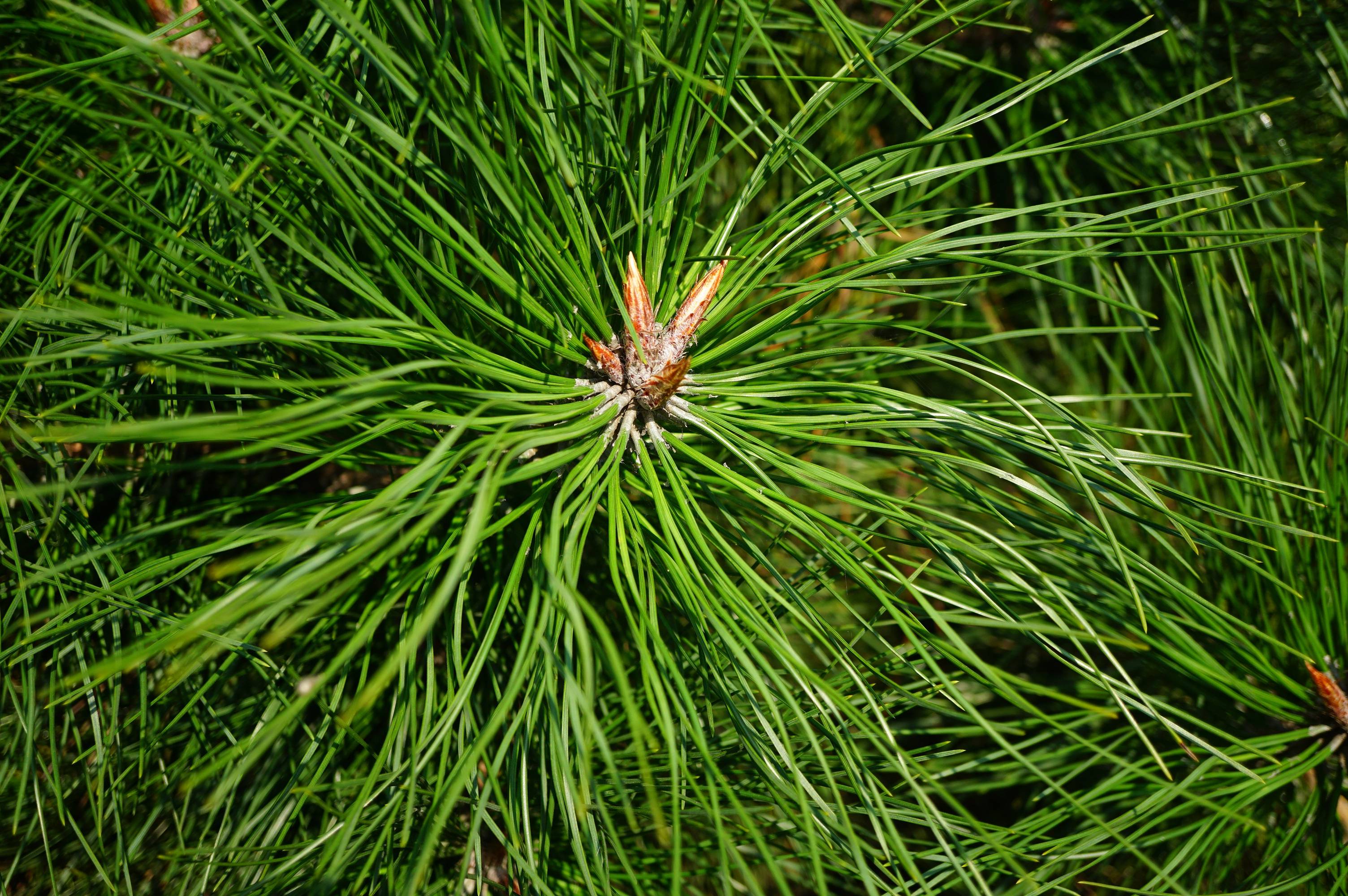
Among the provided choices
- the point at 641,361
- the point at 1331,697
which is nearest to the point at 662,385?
the point at 641,361

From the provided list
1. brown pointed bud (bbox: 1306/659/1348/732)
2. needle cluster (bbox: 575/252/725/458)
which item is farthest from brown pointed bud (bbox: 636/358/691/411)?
brown pointed bud (bbox: 1306/659/1348/732)

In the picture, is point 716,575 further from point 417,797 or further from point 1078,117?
point 1078,117

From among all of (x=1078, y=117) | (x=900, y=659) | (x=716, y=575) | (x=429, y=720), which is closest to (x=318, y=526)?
(x=429, y=720)

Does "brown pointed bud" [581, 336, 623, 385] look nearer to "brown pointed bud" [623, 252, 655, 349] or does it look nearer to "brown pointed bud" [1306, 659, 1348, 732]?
"brown pointed bud" [623, 252, 655, 349]

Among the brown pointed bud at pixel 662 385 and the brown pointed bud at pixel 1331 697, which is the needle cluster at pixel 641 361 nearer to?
the brown pointed bud at pixel 662 385

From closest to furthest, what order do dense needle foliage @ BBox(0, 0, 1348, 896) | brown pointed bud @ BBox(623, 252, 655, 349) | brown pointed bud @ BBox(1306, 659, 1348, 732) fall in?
dense needle foliage @ BBox(0, 0, 1348, 896) → brown pointed bud @ BBox(623, 252, 655, 349) → brown pointed bud @ BBox(1306, 659, 1348, 732)

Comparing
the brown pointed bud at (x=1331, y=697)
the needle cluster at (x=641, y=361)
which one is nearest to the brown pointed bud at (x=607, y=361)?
the needle cluster at (x=641, y=361)
